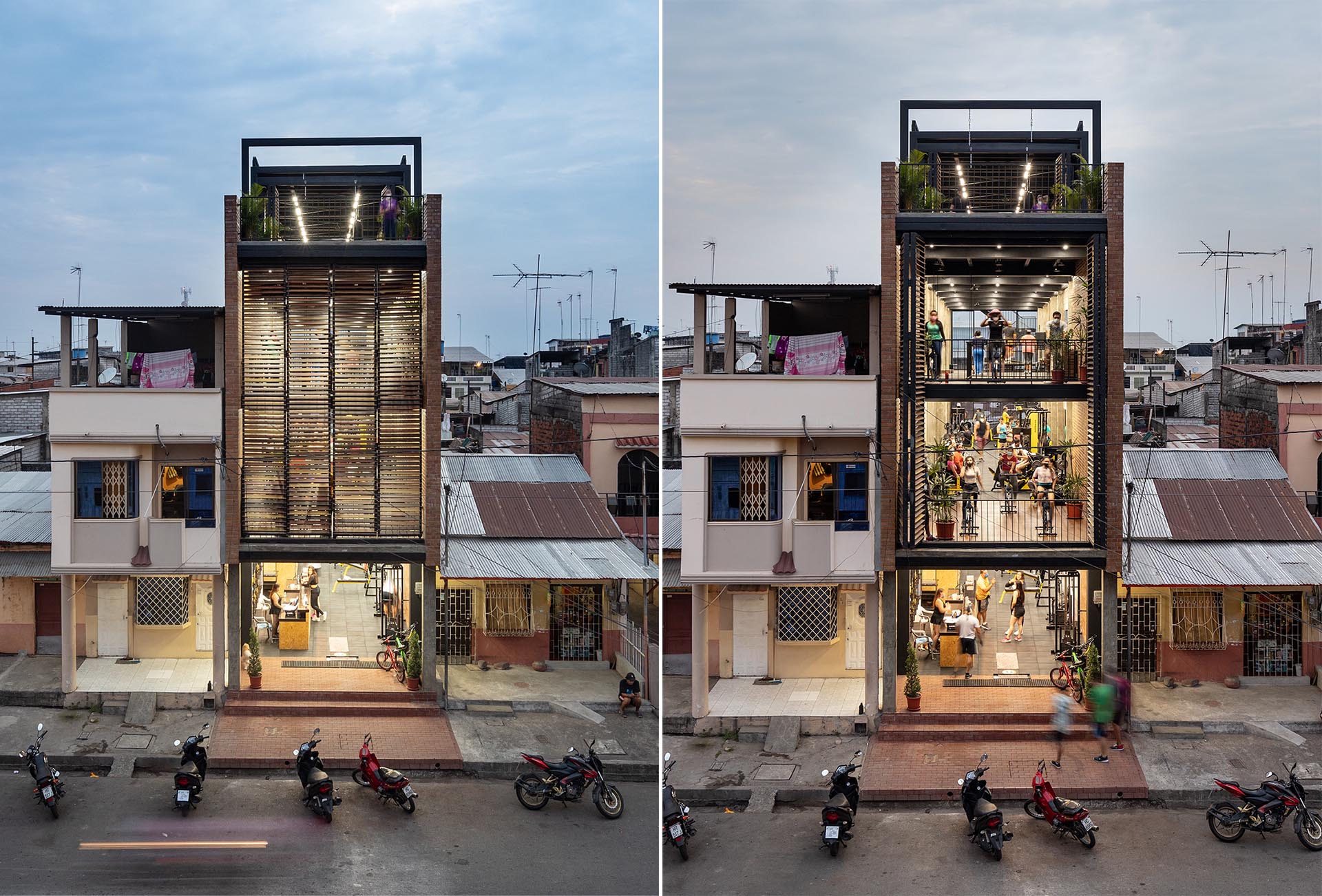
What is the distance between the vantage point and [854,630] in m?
12.5

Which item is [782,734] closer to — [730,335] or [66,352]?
[730,335]

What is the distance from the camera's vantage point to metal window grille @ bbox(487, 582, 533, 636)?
13352 millimetres

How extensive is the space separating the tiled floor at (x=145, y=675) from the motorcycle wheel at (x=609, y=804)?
513 centimetres

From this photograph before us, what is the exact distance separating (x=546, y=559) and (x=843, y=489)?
12.0 feet

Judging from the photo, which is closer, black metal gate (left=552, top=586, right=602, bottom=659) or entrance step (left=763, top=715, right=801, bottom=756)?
entrance step (left=763, top=715, right=801, bottom=756)

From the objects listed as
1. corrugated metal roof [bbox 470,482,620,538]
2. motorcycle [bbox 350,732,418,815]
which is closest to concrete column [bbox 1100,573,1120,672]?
corrugated metal roof [bbox 470,482,620,538]

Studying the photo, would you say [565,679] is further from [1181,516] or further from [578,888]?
[1181,516]

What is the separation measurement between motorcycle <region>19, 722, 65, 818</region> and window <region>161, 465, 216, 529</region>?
3.00m

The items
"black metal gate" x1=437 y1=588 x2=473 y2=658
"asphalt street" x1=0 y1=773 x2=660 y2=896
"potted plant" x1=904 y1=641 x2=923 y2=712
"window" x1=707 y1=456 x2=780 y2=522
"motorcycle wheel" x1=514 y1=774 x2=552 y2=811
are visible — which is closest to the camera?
"asphalt street" x1=0 y1=773 x2=660 y2=896

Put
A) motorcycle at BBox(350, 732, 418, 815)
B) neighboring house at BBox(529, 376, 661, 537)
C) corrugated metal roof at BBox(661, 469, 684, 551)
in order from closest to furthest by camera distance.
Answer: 1. motorcycle at BBox(350, 732, 418, 815)
2. corrugated metal roof at BBox(661, 469, 684, 551)
3. neighboring house at BBox(529, 376, 661, 537)

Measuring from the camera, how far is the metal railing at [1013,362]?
11.5m

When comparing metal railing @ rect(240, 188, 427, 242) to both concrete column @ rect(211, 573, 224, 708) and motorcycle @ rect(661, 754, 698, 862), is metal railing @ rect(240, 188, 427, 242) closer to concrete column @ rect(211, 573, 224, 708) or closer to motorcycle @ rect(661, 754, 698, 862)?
concrete column @ rect(211, 573, 224, 708)

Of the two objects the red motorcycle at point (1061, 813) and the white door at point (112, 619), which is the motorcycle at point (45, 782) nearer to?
the white door at point (112, 619)

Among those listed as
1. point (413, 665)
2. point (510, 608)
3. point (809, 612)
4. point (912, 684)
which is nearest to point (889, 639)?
point (912, 684)
